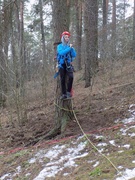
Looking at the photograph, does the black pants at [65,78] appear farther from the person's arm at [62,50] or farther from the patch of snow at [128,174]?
the patch of snow at [128,174]

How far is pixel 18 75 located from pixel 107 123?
12.0 feet

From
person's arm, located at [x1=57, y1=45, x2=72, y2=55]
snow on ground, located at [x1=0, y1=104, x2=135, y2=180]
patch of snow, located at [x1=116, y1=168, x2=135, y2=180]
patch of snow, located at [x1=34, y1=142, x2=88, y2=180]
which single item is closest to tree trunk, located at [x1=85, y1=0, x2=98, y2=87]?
person's arm, located at [x1=57, y1=45, x2=72, y2=55]

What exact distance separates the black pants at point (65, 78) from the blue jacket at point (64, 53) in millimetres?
152

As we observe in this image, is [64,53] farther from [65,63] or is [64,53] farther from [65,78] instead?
[65,78]

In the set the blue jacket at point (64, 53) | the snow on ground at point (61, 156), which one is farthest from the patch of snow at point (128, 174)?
the blue jacket at point (64, 53)

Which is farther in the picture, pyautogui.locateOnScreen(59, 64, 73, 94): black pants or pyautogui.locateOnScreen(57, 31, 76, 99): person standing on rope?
pyautogui.locateOnScreen(59, 64, 73, 94): black pants

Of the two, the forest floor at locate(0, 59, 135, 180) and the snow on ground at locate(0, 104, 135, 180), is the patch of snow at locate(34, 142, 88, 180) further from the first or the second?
the forest floor at locate(0, 59, 135, 180)

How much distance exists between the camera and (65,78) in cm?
638

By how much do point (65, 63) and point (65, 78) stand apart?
373 millimetres

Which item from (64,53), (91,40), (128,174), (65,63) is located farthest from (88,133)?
(91,40)

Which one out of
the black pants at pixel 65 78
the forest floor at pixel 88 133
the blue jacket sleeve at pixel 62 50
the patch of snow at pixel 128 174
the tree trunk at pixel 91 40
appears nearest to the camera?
the patch of snow at pixel 128 174

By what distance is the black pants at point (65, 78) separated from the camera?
20.4 feet

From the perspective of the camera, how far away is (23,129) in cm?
791

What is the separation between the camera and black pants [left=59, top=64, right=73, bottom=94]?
6.21 metres
